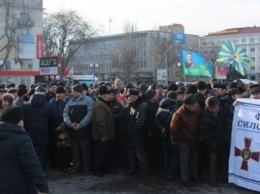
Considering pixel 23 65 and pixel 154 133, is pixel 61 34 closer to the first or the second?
pixel 23 65

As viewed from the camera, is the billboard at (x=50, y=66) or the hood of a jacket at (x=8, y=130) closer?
the hood of a jacket at (x=8, y=130)

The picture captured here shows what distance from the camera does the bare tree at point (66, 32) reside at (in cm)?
6456

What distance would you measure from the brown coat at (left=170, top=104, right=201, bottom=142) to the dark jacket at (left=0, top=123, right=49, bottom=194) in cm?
397

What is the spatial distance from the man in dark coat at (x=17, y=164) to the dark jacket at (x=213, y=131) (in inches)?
160

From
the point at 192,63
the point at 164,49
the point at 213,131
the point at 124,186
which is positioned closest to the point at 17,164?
the point at 124,186

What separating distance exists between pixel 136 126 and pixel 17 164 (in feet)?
14.8

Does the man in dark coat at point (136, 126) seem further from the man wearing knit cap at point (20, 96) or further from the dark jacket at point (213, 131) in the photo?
the man wearing knit cap at point (20, 96)

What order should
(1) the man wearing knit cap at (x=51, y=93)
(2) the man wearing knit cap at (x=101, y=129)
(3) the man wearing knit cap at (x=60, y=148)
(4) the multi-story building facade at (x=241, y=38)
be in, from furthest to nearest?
1. (4) the multi-story building facade at (x=241, y=38)
2. (1) the man wearing knit cap at (x=51, y=93)
3. (3) the man wearing knit cap at (x=60, y=148)
4. (2) the man wearing knit cap at (x=101, y=129)

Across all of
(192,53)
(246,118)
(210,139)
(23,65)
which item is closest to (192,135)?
(210,139)

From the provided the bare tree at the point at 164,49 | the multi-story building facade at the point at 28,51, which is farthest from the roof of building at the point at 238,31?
the multi-story building facade at the point at 28,51

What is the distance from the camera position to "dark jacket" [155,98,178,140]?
8789 millimetres

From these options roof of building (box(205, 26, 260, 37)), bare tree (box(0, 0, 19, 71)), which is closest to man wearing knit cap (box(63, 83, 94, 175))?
bare tree (box(0, 0, 19, 71))

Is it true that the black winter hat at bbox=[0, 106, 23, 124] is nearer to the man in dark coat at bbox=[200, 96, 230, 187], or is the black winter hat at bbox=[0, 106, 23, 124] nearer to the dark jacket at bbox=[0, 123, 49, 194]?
the dark jacket at bbox=[0, 123, 49, 194]

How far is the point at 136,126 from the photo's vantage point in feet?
29.7
